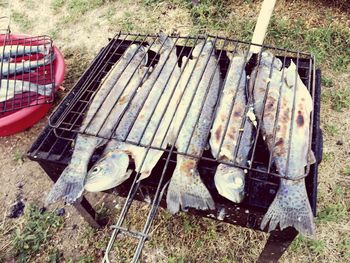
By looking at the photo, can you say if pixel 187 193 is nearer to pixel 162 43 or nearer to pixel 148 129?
pixel 148 129

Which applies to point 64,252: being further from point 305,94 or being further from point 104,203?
point 305,94

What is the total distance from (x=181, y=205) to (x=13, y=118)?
249 cm

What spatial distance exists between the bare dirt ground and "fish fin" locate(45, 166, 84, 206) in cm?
111

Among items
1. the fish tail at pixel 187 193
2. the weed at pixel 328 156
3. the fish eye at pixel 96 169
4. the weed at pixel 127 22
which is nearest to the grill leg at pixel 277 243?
the fish tail at pixel 187 193

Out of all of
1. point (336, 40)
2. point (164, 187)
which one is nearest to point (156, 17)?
point (336, 40)

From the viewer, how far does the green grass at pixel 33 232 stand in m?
3.28

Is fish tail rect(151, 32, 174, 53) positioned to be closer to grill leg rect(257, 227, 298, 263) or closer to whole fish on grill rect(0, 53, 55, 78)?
whole fish on grill rect(0, 53, 55, 78)

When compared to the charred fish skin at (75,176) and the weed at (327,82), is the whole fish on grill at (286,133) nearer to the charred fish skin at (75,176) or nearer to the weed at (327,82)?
the charred fish skin at (75,176)

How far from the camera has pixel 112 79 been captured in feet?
9.93

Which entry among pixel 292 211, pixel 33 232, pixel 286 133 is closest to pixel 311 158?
pixel 286 133

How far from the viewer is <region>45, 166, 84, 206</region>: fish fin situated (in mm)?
2297

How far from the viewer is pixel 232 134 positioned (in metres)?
2.48

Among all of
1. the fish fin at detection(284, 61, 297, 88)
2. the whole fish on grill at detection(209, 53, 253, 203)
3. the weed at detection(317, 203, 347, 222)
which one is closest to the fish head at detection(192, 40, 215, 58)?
the whole fish on grill at detection(209, 53, 253, 203)

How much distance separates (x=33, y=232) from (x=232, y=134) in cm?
220
